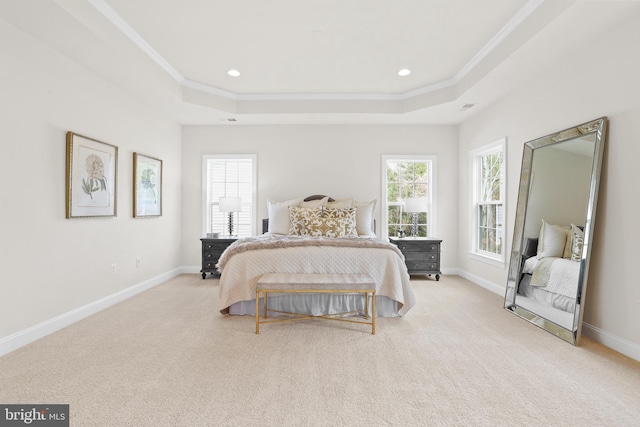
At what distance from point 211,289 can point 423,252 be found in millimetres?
3120

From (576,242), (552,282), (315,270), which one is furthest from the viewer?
(315,270)

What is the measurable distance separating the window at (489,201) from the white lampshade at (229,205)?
363 cm

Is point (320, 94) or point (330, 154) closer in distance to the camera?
point (320, 94)

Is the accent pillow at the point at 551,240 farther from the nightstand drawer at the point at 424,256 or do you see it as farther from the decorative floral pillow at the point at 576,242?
the nightstand drawer at the point at 424,256

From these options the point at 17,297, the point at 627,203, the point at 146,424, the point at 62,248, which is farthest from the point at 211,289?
the point at 627,203

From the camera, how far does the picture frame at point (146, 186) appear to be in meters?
4.14

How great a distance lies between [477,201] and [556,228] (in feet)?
6.46

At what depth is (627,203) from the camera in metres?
2.46

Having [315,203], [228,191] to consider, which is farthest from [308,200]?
[228,191]

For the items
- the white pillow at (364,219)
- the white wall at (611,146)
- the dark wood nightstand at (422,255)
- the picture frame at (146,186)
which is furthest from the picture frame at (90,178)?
the white wall at (611,146)

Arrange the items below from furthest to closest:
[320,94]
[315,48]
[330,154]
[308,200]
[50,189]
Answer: [330,154] < [308,200] < [320,94] < [315,48] < [50,189]

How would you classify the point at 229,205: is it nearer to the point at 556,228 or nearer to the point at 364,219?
the point at 364,219

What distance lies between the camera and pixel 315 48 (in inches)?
134

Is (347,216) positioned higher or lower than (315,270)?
higher
